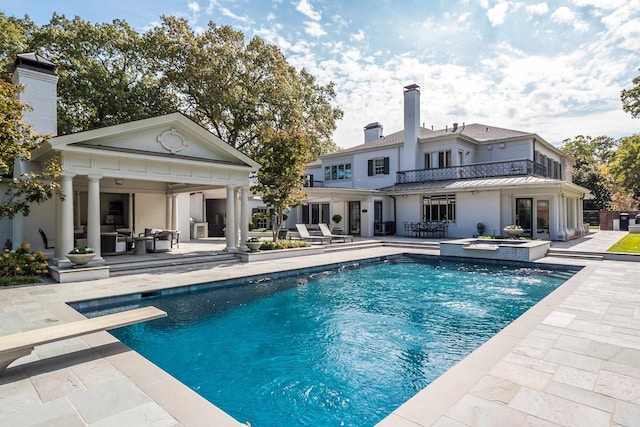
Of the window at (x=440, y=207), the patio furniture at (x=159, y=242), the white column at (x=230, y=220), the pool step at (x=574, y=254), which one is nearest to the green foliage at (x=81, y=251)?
the patio furniture at (x=159, y=242)

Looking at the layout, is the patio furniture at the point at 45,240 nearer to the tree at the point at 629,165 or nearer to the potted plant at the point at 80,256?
the potted plant at the point at 80,256

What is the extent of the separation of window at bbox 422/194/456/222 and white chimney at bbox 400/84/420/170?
2.64m

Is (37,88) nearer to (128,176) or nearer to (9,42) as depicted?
(128,176)

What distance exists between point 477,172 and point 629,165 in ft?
62.8

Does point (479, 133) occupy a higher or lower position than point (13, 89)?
higher

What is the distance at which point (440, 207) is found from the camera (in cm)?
2047

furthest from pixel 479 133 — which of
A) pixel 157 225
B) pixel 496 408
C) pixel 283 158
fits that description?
pixel 496 408

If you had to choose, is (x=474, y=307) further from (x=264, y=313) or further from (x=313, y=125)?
(x=313, y=125)

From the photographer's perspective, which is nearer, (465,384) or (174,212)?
(465,384)

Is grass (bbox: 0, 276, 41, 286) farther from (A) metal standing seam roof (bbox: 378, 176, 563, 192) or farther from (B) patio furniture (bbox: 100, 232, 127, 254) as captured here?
(A) metal standing seam roof (bbox: 378, 176, 563, 192)

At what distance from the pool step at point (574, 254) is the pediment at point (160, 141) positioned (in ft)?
39.2

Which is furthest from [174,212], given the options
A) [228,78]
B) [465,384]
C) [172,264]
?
[465,384]

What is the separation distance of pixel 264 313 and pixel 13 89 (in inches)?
298

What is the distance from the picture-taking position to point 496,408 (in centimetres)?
289
